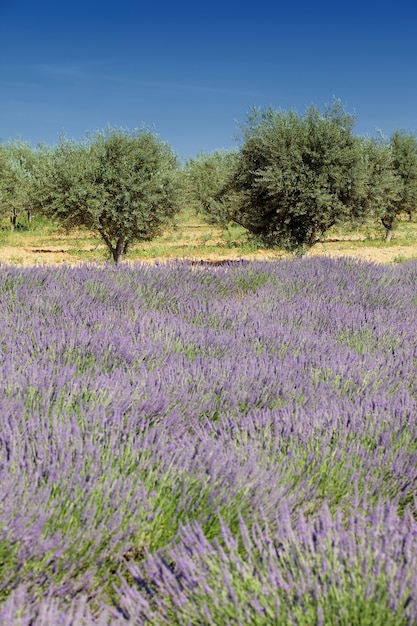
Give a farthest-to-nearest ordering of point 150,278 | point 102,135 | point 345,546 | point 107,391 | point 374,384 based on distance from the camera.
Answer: point 102,135, point 150,278, point 374,384, point 107,391, point 345,546

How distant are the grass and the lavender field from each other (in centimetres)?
1606

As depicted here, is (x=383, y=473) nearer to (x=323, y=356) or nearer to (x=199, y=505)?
(x=199, y=505)

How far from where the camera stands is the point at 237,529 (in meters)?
1.86

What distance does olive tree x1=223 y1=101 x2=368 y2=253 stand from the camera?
15.3 meters

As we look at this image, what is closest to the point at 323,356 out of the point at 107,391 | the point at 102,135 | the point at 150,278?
the point at 107,391

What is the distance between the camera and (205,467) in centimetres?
199

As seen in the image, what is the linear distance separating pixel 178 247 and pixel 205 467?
27725 mm

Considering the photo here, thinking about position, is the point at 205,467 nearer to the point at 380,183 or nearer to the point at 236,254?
the point at 380,183

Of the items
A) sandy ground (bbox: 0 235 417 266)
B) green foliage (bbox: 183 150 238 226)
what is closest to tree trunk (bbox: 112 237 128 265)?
sandy ground (bbox: 0 235 417 266)

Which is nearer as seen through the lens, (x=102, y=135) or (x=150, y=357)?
(x=150, y=357)

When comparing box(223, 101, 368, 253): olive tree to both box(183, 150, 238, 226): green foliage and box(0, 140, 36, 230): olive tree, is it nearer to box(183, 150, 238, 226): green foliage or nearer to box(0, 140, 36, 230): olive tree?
box(183, 150, 238, 226): green foliage

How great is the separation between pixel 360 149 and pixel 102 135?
360 inches

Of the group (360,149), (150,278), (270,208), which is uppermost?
(360,149)

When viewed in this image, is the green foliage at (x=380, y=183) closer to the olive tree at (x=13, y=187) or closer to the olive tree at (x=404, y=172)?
the olive tree at (x=404, y=172)
